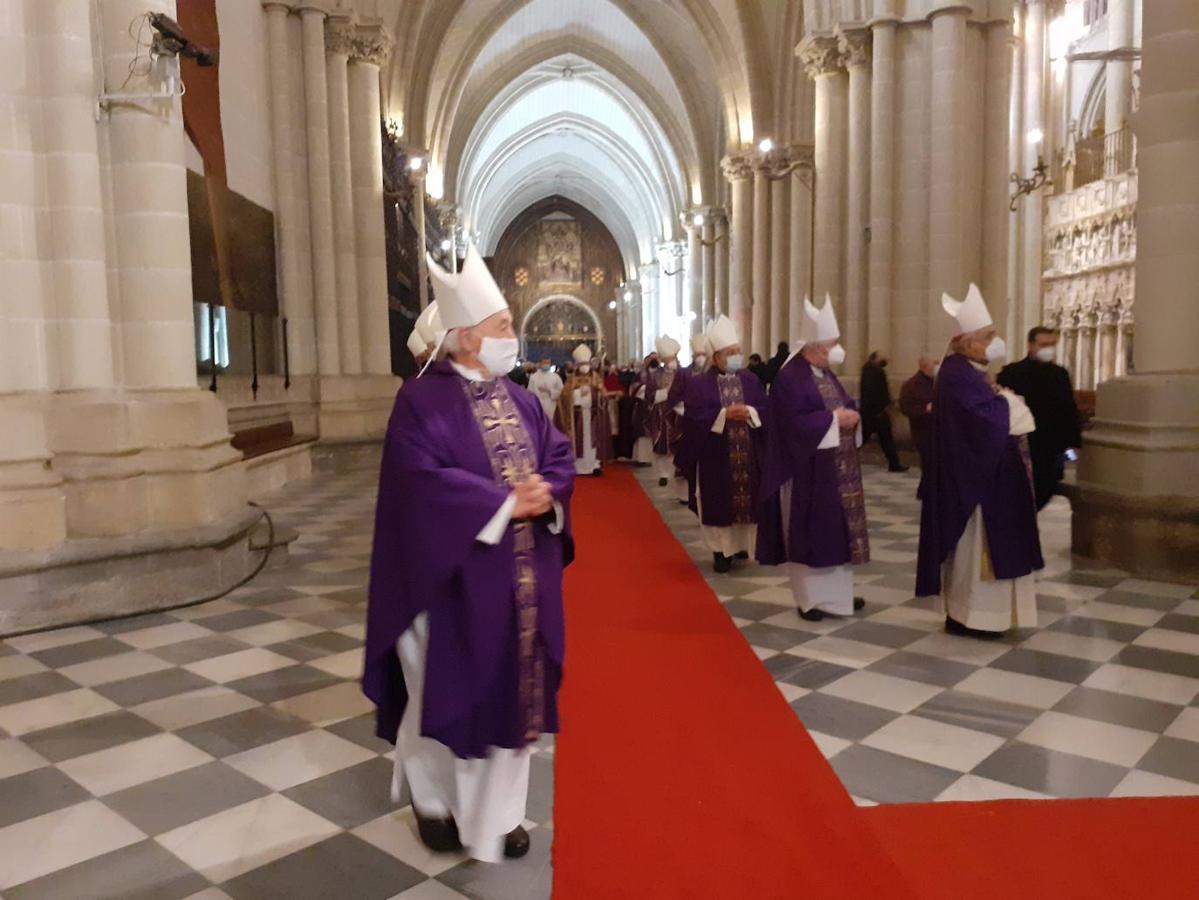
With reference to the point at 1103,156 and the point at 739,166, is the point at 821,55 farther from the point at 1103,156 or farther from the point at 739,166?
the point at 1103,156

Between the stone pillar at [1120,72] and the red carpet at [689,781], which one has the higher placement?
the stone pillar at [1120,72]

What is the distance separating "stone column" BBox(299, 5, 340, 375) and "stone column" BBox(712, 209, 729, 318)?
53.5ft

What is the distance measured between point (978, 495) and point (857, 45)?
32.3ft

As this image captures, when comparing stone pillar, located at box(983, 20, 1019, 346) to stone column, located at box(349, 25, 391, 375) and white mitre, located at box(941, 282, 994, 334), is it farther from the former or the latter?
stone column, located at box(349, 25, 391, 375)

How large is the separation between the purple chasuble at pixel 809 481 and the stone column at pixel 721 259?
22.1m

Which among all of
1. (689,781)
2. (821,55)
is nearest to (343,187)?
(821,55)

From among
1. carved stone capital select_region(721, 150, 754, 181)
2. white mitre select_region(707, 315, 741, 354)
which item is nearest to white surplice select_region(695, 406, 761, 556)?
white mitre select_region(707, 315, 741, 354)

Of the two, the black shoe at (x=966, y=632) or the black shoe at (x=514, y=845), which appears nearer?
the black shoe at (x=514, y=845)

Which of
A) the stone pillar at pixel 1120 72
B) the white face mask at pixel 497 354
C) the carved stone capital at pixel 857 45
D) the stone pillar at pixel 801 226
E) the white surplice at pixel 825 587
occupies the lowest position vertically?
the white surplice at pixel 825 587

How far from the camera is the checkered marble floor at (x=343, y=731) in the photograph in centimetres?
291

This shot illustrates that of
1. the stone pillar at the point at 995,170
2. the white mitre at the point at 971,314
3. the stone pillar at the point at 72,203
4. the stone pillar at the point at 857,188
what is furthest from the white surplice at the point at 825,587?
the stone pillar at the point at 857,188

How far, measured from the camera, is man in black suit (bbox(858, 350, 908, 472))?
11.9 metres

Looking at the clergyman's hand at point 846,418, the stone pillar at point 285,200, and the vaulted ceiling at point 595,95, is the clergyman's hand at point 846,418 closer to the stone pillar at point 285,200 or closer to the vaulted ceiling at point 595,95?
the stone pillar at point 285,200

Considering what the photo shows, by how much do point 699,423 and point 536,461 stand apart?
14.3 feet
